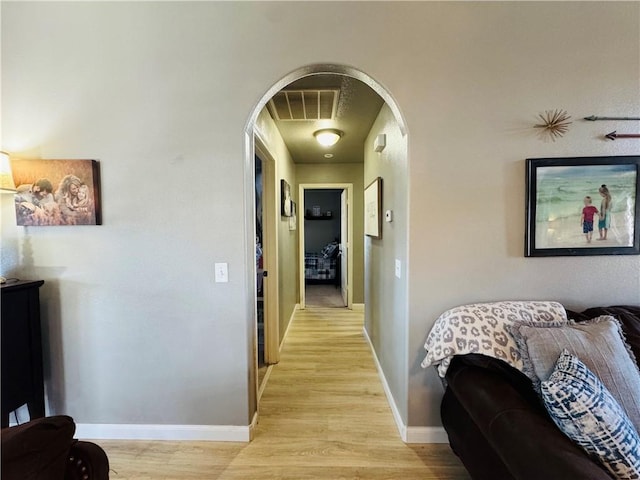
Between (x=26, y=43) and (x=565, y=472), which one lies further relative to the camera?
(x=26, y=43)

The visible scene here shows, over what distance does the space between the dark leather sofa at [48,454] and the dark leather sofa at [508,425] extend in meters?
1.31

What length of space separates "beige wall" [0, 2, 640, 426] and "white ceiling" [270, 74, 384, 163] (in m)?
0.55

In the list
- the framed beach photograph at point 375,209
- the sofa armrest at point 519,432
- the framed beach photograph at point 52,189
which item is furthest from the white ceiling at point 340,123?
the sofa armrest at point 519,432

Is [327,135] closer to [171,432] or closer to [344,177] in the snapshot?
[344,177]

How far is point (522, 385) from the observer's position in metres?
1.26

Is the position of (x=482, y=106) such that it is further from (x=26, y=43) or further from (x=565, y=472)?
(x=26, y=43)

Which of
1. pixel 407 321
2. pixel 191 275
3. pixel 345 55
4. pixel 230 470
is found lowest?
pixel 230 470

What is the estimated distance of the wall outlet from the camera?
5.68ft

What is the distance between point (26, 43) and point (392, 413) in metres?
3.25

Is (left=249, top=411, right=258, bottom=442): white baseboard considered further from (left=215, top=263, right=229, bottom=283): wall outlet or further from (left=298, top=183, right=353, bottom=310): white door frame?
(left=298, top=183, right=353, bottom=310): white door frame

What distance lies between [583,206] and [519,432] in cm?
134

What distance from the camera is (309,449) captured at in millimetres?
1710

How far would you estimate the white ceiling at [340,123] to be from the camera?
2193mm

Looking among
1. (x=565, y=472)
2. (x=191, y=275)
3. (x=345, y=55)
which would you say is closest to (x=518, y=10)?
(x=345, y=55)
